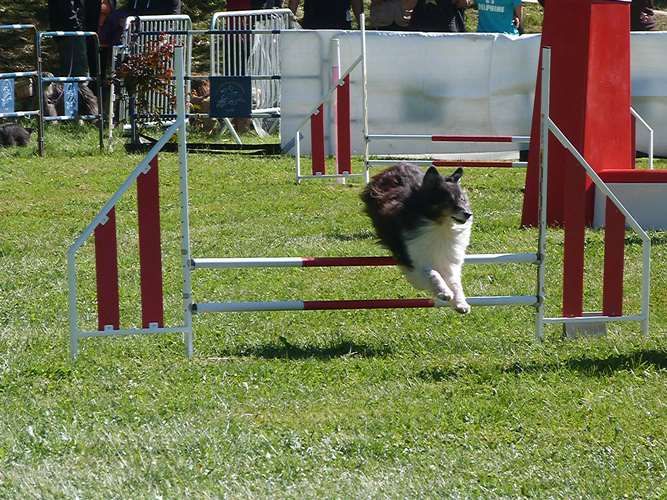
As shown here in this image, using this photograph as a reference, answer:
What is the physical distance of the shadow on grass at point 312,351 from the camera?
7316mm

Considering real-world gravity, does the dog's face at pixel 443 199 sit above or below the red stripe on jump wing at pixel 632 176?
above

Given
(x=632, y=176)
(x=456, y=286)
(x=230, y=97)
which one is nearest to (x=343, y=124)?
(x=632, y=176)

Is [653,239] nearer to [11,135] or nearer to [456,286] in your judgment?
[456,286]

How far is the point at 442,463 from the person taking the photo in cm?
539

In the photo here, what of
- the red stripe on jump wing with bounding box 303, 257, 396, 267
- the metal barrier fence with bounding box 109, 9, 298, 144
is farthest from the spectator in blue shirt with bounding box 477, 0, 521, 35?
the red stripe on jump wing with bounding box 303, 257, 396, 267

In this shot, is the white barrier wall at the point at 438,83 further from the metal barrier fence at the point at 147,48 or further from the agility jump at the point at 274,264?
the agility jump at the point at 274,264

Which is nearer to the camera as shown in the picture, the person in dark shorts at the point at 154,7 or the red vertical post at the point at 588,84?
the red vertical post at the point at 588,84

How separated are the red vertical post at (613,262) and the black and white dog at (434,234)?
82cm

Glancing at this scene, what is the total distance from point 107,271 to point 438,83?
37.2 feet

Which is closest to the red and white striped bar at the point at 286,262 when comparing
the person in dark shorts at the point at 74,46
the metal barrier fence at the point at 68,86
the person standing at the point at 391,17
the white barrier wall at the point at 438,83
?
the metal barrier fence at the point at 68,86

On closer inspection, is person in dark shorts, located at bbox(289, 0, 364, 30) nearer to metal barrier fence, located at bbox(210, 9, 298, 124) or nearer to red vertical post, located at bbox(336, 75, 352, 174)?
metal barrier fence, located at bbox(210, 9, 298, 124)

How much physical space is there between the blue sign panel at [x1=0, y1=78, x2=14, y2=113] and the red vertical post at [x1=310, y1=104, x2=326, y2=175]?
509 cm

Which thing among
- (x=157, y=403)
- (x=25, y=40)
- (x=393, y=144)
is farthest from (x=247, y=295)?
(x=25, y=40)

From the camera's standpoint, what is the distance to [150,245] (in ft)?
23.1
